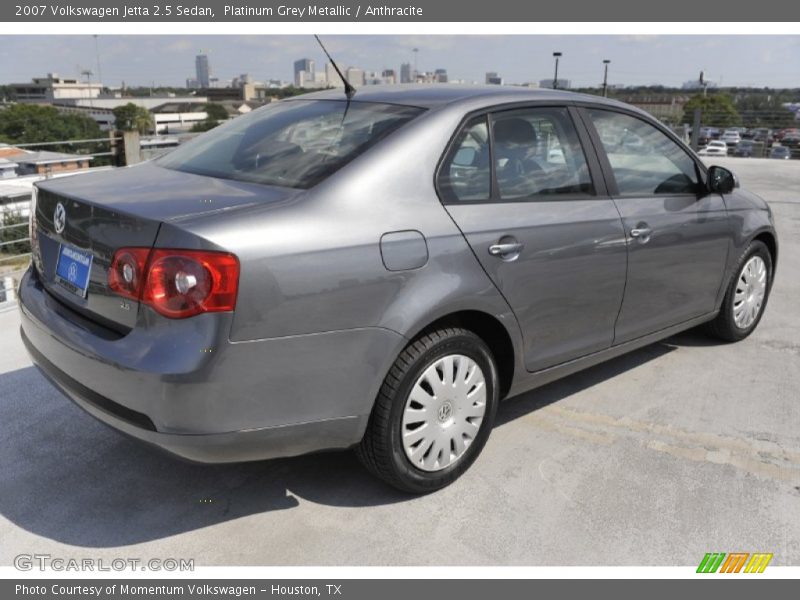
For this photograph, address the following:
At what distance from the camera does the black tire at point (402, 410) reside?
279 cm

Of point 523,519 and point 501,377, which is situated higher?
point 501,377

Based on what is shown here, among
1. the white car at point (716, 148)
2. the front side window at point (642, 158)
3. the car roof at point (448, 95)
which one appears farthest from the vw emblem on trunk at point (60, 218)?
the white car at point (716, 148)

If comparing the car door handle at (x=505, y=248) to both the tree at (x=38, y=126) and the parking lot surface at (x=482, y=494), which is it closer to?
the parking lot surface at (x=482, y=494)

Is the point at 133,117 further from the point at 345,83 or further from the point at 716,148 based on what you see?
the point at 345,83

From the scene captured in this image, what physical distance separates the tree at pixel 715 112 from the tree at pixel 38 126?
1509 inches

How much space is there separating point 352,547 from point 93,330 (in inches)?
49.5

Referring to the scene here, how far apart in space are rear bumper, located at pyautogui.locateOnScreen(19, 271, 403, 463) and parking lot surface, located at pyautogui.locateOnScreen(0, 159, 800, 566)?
45 cm

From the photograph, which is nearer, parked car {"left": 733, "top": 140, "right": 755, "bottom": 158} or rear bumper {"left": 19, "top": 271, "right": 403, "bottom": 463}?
rear bumper {"left": 19, "top": 271, "right": 403, "bottom": 463}

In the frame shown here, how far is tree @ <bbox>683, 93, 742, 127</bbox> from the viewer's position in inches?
916

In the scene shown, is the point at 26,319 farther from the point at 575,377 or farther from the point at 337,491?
the point at 575,377

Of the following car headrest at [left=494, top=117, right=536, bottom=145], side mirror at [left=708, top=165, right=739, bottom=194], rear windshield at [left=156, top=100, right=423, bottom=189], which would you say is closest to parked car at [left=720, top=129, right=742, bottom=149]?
side mirror at [left=708, top=165, right=739, bottom=194]

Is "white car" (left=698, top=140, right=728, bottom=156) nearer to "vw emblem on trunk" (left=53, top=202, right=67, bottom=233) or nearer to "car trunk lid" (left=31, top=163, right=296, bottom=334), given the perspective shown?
"car trunk lid" (left=31, top=163, right=296, bottom=334)
